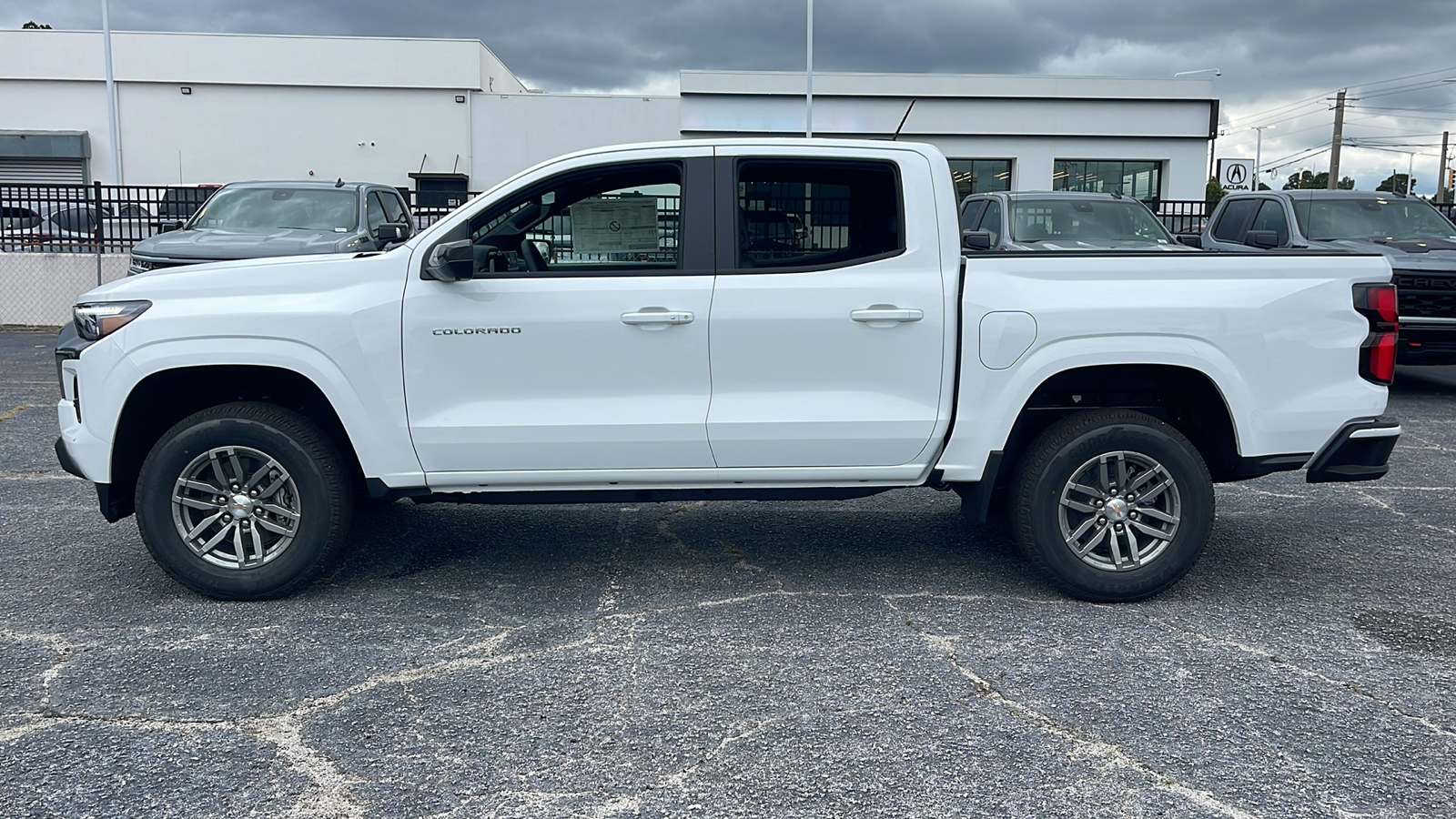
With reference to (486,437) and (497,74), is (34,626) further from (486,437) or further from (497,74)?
(497,74)

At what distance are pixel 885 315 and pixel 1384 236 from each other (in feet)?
30.2

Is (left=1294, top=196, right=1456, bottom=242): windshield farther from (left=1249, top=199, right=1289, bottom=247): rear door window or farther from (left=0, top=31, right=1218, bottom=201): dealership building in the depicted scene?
(left=0, top=31, right=1218, bottom=201): dealership building

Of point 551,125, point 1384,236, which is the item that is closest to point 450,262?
point 1384,236

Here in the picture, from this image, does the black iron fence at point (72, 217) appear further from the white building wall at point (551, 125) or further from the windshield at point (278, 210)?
the white building wall at point (551, 125)

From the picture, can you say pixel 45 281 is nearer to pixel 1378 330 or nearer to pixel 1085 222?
pixel 1085 222

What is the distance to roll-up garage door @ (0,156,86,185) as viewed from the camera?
4328 cm

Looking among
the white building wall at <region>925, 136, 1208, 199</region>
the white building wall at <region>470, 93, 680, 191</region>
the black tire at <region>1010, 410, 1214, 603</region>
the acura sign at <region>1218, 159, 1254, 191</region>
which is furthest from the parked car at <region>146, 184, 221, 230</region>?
the white building wall at <region>925, 136, 1208, 199</region>

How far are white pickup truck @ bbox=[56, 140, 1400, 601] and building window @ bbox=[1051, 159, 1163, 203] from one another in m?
36.6

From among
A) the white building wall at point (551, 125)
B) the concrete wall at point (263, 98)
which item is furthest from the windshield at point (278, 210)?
the concrete wall at point (263, 98)

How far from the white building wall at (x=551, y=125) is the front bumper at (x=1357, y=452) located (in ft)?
119

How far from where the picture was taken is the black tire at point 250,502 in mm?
4758

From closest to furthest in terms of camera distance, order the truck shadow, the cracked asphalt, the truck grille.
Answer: the cracked asphalt
the truck shadow
the truck grille

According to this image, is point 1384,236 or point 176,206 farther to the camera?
point 176,206

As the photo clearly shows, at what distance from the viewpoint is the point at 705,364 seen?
189 inches
